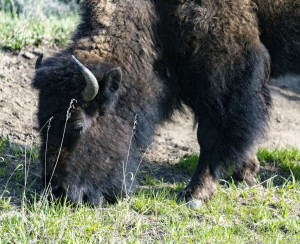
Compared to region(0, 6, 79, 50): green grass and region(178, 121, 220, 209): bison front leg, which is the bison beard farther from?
region(0, 6, 79, 50): green grass

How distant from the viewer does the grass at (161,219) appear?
136 inches

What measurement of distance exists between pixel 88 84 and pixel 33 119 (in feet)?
5.81

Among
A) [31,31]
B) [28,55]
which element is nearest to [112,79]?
[28,55]

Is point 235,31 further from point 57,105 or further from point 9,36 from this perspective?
point 9,36

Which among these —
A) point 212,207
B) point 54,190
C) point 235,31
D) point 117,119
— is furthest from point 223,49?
point 54,190

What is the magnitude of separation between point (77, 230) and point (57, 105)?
3.63 feet

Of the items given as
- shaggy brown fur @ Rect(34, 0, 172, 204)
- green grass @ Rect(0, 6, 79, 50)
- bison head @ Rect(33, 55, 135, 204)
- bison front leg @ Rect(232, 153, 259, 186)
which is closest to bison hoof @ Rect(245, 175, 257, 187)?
bison front leg @ Rect(232, 153, 259, 186)

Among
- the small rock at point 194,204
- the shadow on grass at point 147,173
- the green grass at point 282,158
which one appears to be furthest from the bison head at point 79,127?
the green grass at point 282,158

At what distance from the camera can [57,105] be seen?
396cm

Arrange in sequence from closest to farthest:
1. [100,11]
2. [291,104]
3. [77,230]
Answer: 1. [77,230]
2. [100,11]
3. [291,104]

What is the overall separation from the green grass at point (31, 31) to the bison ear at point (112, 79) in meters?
2.82

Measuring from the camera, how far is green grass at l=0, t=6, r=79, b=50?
6.84 metres

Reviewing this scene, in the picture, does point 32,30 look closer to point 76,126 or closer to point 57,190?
point 76,126

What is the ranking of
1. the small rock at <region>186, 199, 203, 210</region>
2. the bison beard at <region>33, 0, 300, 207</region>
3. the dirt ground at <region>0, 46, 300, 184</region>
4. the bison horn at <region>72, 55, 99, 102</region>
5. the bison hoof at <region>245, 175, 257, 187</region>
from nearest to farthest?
the bison horn at <region>72, 55, 99, 102</region>
the bison beard at <region>33, 0, 300, 207</region>
the small rock at <region>186, 199, 203, 210</region>
the bison hoof at <region>245, 175, 257, 187</region>
the dirt ground at <region>0, 46, 300, 184</region>
